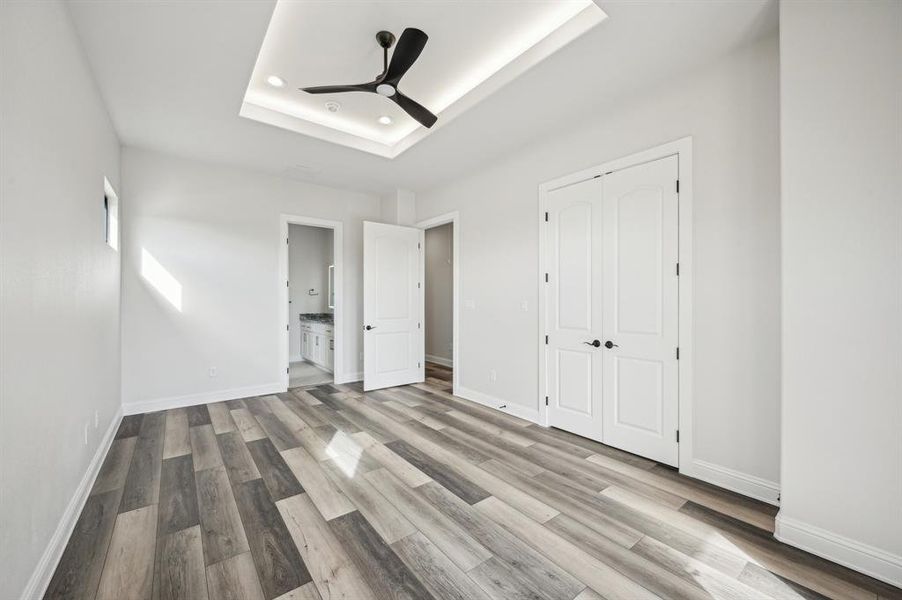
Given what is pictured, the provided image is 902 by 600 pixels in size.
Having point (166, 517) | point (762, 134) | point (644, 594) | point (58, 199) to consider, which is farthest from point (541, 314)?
point (58, 199)

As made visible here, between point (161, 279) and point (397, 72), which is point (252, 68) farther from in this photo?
point (161, 279)

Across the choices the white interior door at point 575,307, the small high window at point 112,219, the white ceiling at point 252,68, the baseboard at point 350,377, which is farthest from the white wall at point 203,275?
the white interior door at point 575,307

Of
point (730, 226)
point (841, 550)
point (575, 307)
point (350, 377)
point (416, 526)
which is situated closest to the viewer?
point (841, 550)

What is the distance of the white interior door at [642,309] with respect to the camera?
2746 millimetres

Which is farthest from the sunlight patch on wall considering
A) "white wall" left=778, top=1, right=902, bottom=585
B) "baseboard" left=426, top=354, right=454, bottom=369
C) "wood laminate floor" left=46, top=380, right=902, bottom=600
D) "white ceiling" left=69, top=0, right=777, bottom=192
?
"white wall" left=778, top=1, right=902, bottom=585

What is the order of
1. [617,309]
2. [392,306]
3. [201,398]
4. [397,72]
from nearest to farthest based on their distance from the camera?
[397,72] → [617,309] → [201,398] → [392,306]

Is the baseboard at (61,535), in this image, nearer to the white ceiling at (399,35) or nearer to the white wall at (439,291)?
the white ceiling at (399,35)

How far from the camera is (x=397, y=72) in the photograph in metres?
2.34

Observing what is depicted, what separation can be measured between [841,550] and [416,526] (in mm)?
2097

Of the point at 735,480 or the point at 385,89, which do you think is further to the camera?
the point at 385,89

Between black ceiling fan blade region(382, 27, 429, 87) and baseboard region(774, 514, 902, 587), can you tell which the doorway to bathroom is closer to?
black ceiling fan blade region(382, 27, 429, 87)

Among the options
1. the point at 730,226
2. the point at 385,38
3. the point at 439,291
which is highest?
the point at 385,38

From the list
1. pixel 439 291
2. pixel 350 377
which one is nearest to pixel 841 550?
pixel 350 377

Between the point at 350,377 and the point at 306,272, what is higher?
the point at 306,272
